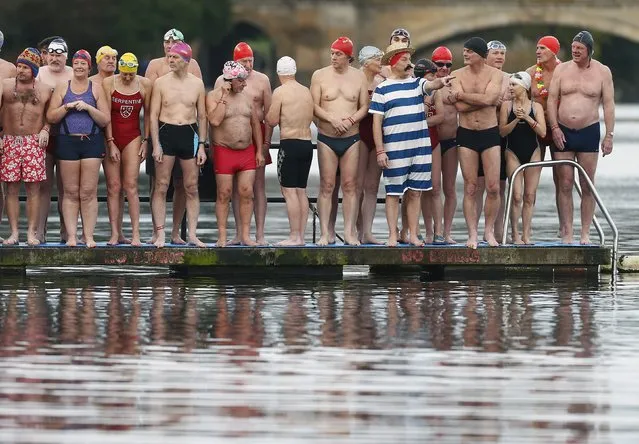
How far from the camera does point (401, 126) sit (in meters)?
16.3

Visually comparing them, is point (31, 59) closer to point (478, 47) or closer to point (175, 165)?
point (175, 165)

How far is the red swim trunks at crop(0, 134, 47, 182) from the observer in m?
16.1

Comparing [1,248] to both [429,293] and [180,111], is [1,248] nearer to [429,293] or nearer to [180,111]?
[180,111]

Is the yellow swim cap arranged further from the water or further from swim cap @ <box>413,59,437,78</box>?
swim cap @ <box>413,59,437,78</box>

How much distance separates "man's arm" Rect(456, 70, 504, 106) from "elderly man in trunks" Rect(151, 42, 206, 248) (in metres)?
1.89

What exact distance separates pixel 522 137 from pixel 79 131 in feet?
10.8

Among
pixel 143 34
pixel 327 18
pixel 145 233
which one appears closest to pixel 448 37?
pixel 327 18

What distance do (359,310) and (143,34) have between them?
57208 millimetres

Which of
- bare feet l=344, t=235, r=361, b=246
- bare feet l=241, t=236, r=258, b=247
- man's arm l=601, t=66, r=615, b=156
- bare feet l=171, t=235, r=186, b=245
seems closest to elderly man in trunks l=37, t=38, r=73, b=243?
bare feet l=171, t=235, r=186, b=245

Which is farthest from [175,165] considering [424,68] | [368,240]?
[424,68]

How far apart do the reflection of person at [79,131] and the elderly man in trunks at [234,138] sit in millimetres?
823

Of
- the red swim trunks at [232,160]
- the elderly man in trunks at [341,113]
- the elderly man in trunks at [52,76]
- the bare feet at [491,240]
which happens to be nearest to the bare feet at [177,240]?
the red swim trunks at [232,160]

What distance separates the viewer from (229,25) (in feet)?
265

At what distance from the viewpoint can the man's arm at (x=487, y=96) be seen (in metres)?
16.6
